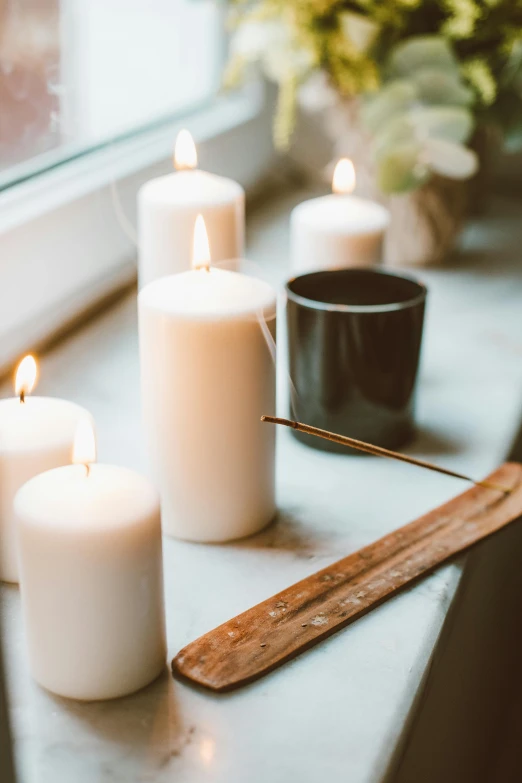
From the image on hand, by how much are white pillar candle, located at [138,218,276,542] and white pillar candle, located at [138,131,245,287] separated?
0.15 m

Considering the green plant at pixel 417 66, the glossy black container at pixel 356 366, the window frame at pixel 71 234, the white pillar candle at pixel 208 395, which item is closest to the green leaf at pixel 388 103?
the green plant at pixel 417 66

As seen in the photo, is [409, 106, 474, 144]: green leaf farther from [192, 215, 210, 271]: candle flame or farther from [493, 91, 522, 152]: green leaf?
[192, 215, 210, 271]: candle flame

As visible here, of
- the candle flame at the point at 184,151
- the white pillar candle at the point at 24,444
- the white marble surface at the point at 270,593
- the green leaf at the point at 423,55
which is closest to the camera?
the white marble surface at the point at 270,593

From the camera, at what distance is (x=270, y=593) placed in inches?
21.6

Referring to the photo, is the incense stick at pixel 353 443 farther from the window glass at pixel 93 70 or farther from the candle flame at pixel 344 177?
the window glass at pixel 93 70

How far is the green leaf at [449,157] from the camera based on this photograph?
1.04 m

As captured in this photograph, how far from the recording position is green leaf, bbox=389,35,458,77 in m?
1.01

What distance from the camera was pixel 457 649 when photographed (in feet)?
2.08

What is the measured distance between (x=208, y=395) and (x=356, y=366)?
0.16 meters

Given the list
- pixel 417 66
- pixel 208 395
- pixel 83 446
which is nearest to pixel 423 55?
pixel 417 66

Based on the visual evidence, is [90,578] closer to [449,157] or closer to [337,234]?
[337,234]

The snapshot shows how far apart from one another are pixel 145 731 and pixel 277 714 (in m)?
0.06

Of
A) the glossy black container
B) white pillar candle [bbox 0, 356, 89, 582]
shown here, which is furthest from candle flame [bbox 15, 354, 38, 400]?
the glossy black container

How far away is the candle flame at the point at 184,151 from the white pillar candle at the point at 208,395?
22cm
